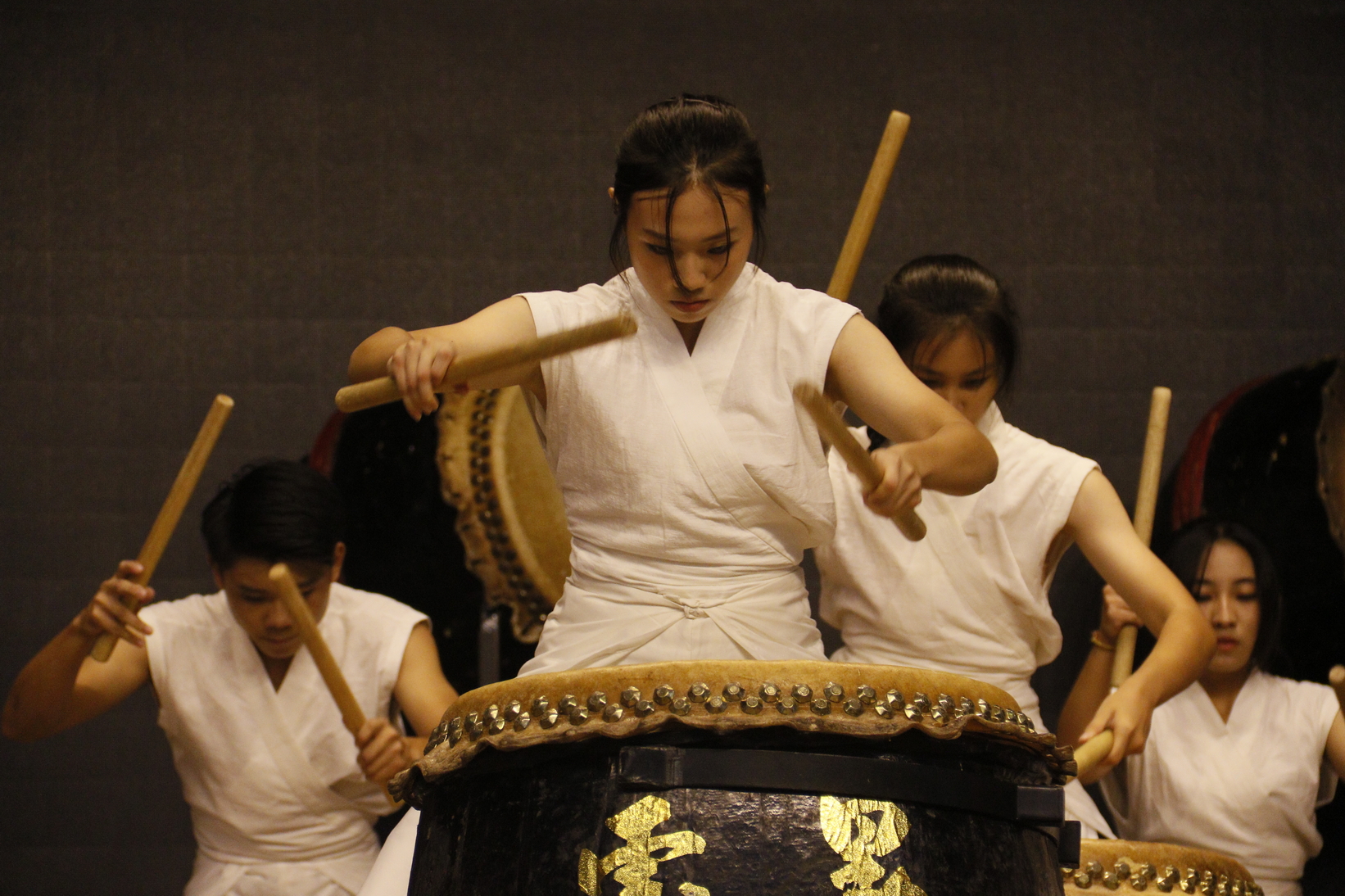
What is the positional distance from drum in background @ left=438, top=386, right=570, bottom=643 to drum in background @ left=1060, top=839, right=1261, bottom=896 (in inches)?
47.1

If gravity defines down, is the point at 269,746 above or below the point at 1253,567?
below

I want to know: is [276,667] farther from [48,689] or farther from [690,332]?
[690,332]

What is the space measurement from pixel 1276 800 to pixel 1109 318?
1.12 meters

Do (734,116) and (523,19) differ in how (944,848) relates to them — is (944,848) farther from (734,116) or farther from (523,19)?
(523,19)

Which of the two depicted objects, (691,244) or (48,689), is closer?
(691,244)

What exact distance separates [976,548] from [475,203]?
4.78ft

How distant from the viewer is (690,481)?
1417 mm

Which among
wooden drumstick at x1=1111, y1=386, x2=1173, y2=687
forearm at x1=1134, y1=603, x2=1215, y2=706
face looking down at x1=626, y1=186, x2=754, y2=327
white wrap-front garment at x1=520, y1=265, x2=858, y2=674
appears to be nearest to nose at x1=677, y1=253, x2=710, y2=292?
face looking down at x1=626, y1=186, x2=754, y2=327

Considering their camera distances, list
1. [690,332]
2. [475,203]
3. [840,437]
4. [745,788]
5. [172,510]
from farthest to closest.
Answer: [475,203], [172,510], [690,332], [840,437], [745,788]

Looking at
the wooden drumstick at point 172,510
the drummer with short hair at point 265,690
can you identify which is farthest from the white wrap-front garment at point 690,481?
the drummer with short hair at point 265,690

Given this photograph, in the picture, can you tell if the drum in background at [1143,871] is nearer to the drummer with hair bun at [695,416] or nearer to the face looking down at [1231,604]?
the drummer with hair bun at [695,416]

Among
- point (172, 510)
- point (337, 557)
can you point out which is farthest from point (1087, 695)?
point (172, 510)

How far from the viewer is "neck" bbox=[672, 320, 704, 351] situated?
1.52 metres

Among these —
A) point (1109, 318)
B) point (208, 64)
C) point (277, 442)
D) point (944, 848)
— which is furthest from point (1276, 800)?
point (208, 64)
